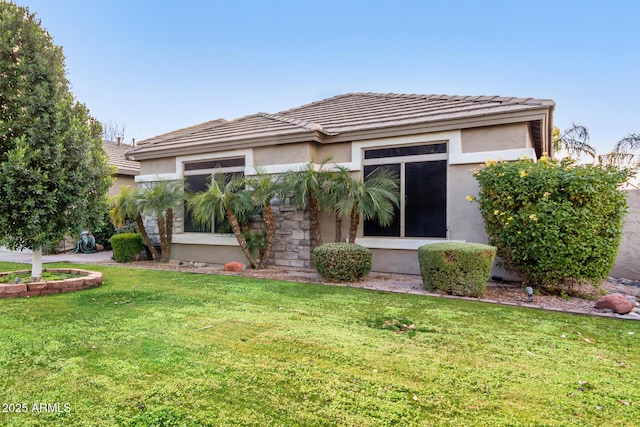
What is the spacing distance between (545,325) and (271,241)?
605cm

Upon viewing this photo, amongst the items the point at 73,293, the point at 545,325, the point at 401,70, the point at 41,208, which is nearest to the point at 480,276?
the point at 545,325

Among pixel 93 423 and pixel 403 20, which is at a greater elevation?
pixel 403 20

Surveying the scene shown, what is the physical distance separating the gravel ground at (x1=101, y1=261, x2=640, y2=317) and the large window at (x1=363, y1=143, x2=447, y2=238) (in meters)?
1.14

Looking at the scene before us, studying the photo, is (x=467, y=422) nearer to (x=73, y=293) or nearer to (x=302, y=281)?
(x=302, y=281)

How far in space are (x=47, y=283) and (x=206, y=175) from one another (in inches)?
203

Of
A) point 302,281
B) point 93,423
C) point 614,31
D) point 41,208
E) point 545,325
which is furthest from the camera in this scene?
point 614,31

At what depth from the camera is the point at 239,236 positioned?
8.56 metres

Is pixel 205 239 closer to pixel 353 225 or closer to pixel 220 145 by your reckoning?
pixel 220 145

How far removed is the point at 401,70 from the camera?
45.0ft

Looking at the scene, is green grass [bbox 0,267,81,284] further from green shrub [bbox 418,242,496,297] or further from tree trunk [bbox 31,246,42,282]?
green shrub [bbox 418,242,496,297]

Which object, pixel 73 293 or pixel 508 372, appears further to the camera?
pixel 73 293

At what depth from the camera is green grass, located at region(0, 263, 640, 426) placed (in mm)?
2224

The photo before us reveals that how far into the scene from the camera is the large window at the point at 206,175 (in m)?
9.70

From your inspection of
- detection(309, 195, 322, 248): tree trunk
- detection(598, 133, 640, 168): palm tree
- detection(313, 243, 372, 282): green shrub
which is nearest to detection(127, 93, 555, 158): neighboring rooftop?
detection(309, 195, 322, 248): tree trunk
